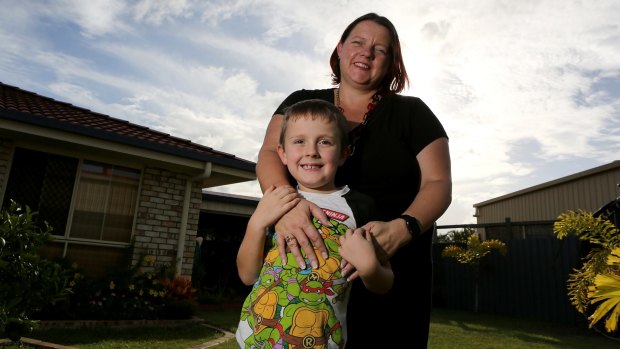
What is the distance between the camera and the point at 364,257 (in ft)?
3.91

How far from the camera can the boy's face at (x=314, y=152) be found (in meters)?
1.38

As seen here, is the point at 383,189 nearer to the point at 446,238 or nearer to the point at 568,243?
the point at 568,243

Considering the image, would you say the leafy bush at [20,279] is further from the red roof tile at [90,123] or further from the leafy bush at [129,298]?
the red roof tile at [90,123]

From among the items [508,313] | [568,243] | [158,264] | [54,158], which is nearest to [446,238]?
[508,313]

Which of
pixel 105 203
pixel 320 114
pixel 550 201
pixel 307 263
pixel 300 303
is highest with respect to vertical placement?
pixel 550 201

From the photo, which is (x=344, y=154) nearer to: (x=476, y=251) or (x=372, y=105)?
(x=372, y=105)

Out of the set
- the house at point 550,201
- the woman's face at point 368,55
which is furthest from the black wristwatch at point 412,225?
the house at point 550,201

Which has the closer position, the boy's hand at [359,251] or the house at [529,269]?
the boy's hand at [359,251]

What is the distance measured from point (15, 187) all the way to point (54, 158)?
0.79 m

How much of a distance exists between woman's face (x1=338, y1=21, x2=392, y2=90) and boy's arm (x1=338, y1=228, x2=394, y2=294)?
0.64 m

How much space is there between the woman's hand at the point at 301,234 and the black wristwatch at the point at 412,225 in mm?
235

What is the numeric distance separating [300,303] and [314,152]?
0.47 m

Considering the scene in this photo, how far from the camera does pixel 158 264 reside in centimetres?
852

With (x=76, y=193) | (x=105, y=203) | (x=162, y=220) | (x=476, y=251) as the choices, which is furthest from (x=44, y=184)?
(x=476, y=251)
